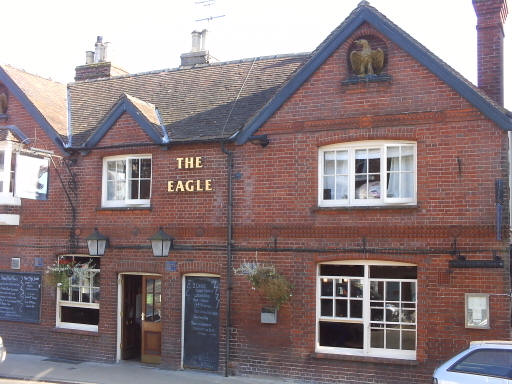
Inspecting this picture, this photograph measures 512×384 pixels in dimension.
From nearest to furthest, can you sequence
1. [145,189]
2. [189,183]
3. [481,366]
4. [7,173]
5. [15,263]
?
[481,366]
[189,183]
[145,189]
[7,173]
[15,263]

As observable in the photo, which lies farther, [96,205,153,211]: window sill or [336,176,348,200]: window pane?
[96,205,153,211]: window sill

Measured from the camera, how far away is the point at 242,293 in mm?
13688

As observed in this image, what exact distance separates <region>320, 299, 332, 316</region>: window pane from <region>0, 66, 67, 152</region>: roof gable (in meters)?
8.00

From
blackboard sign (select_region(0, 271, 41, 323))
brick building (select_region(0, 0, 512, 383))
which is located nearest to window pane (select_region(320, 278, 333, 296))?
brick building (select_region(0, 0, 512, 383))

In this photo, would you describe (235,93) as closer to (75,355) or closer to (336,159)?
(336,159)

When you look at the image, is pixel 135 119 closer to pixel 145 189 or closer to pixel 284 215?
pixel 145 189

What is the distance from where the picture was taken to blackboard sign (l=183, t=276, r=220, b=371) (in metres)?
14.0

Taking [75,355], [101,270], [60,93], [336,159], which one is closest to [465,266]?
[336,159]

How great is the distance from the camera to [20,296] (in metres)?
16.2

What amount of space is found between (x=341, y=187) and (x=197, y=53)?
8.47 m

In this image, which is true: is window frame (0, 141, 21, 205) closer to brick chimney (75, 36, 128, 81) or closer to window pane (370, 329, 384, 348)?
brick chimney (75, 36, 128, 81)

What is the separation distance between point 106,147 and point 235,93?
362 cm

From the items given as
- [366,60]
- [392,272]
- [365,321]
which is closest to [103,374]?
[365,321]

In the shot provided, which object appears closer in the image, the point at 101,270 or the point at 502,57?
the point at 502,57
